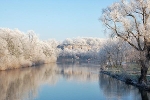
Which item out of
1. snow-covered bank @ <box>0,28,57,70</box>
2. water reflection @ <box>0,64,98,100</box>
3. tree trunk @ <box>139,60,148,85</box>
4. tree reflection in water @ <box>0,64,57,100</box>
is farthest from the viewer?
snow-covered bank @ <box>0,28,57,70</box>

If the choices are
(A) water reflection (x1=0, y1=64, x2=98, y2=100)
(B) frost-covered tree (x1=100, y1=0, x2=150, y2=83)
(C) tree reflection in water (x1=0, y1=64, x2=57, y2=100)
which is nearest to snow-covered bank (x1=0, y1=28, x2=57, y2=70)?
(A) water reflection (x1=0, y1=64, x2=98, y2=100)

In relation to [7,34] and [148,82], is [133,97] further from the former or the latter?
[7,34]

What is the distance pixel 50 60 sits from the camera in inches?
4225

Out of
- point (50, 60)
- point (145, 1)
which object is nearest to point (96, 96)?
point (145, 1)

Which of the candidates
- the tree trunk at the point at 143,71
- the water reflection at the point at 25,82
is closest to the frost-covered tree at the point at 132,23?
the tree trunk at the point at 143,71

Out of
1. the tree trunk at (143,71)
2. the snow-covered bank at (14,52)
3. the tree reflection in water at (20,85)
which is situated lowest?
the tree reflection in water at (20,85)

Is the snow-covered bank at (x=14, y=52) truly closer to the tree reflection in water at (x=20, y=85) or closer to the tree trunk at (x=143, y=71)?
the tree reflection in water at (x=20, y=85)

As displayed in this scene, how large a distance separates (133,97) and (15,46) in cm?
4942

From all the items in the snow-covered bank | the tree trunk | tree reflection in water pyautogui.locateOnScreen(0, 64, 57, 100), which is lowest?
tree reflection in water pyautogui.locateOnScreen(0, 64, 57, 100)

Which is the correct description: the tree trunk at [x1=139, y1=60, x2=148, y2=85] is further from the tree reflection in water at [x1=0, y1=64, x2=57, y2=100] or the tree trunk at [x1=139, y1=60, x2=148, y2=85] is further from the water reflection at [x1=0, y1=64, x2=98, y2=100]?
the tree reflection in water at [x1=0, y1=64, x2=57, y2=100]

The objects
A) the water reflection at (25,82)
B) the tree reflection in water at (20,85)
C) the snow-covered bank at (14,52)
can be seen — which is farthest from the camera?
the snow-covered bank at (14,52)

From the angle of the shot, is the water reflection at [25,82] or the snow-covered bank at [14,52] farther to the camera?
the snow-covered bank at [14,52]

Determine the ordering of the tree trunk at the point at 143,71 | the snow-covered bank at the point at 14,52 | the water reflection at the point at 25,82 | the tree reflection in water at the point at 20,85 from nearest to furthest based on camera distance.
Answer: the tree reflection in water at the point at 20,85
the water reflection at the point at 25,82
the tree trunk at the point at 143,71
the snow-covered bank at the point at 14,52

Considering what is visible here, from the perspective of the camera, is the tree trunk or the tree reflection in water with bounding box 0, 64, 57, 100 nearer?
the tree reflection in water with bounding box 0, 64, 57, 100
